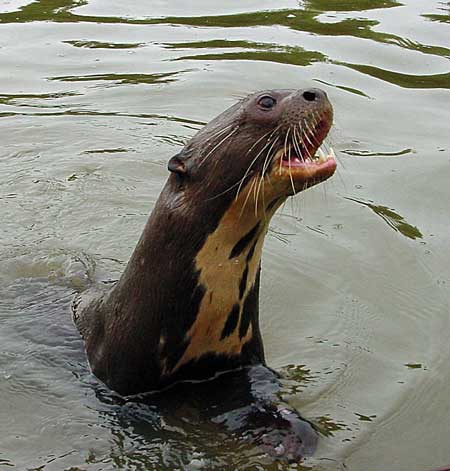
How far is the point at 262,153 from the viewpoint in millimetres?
4305

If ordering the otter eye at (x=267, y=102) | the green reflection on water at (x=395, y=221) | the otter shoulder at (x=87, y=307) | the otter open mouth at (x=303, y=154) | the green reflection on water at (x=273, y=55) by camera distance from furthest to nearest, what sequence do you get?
the green reflection on water at (x=273, y=55) < the green reflection on water at (x=395, y=221) < the otter shoulder at (x=87, y=307) < the otter eye at (x=267, y=102) < the otter open mouth at (x=303, y=154)

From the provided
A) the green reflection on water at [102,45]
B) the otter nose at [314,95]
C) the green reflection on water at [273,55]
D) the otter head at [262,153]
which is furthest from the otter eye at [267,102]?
the green reflection on water at [102,45]


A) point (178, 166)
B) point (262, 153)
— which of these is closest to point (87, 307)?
point (178, 166)

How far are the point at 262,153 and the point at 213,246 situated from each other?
426mm

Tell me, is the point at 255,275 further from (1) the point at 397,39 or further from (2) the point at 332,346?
(1) the point at 397,39

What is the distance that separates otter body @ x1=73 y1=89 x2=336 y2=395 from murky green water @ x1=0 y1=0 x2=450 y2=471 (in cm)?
23

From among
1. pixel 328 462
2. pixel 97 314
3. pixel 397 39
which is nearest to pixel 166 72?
pixel 397 39

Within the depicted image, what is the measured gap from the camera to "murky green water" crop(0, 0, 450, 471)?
4535mm

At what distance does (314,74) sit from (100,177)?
3.08 meters

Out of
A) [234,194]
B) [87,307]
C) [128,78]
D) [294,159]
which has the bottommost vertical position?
[87,307]

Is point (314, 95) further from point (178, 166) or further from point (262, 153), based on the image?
point (178, 166)

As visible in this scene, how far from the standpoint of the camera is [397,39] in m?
11.3

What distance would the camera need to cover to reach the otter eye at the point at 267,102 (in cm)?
434

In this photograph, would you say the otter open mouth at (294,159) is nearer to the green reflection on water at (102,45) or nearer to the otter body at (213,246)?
the otter body at (213,246)
